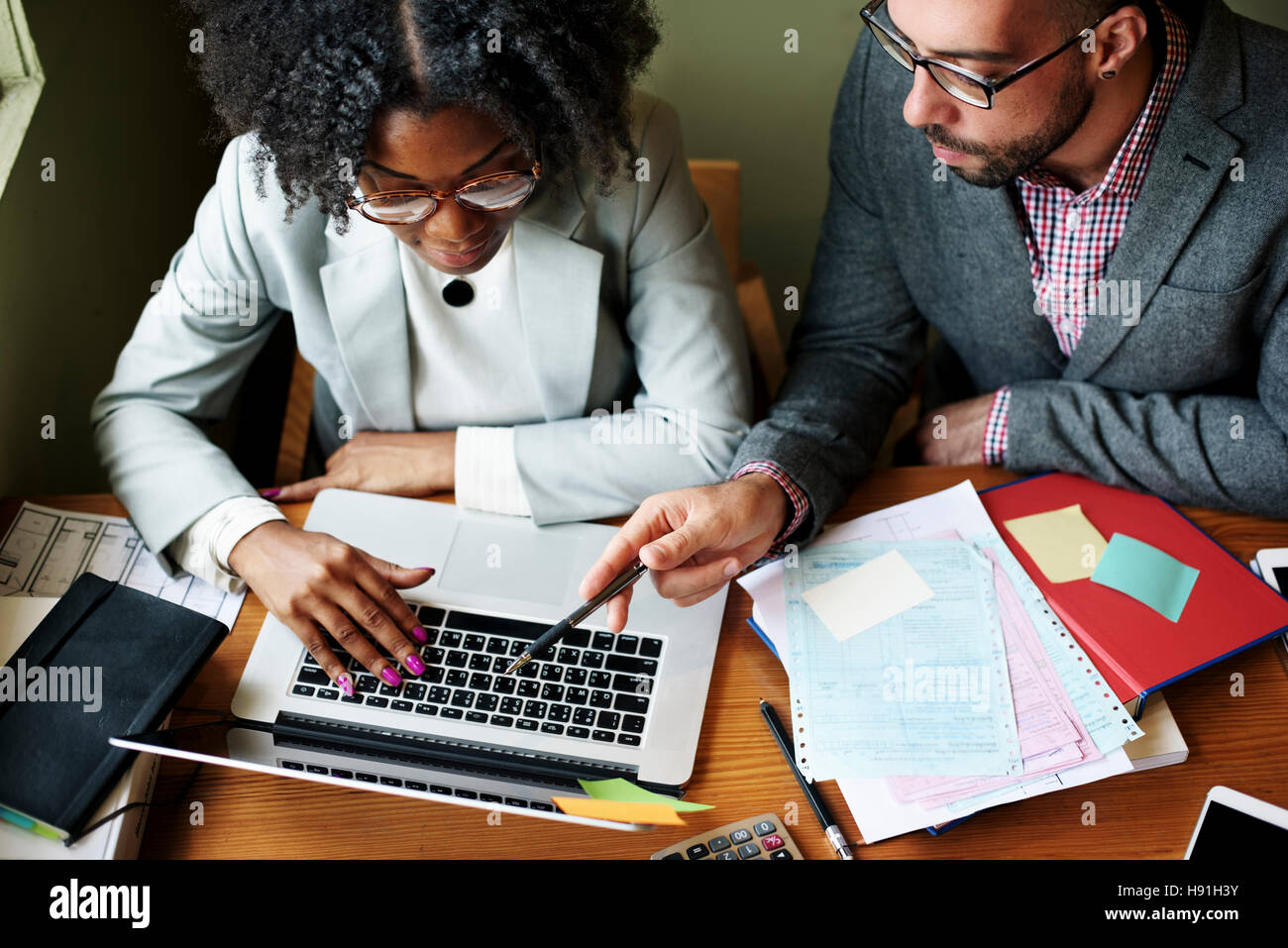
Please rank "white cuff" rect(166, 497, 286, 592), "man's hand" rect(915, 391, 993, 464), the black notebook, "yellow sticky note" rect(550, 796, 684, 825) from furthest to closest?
"man's hand" rect(915, 391, 993, 464), "white cuff" rect(166, 497, 286, 592), the black notebook, "yellow sticky note" rect(550, 796, 684, 825)

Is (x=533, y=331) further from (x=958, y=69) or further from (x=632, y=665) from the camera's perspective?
(x=958, y=69)

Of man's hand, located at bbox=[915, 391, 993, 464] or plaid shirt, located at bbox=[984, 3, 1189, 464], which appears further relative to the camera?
man's hand, located at bbox=[915, 391, 993, 464]

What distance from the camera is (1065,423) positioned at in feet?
4.41

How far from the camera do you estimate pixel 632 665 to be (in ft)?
3.81

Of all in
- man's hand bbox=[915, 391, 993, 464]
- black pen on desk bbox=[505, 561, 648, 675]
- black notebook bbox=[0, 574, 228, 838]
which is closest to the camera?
black notebook bbox=[0, 574, 228, 838]

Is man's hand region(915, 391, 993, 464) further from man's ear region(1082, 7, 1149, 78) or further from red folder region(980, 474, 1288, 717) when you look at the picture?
man's ear region(1082, 7, 1149, 78)

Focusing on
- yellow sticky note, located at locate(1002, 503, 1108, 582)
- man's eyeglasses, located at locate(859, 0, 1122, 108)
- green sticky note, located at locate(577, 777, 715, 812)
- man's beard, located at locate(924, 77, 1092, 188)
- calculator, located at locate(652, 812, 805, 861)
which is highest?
man's eyeglasses, located at locate(859, 0, 1122, 108)

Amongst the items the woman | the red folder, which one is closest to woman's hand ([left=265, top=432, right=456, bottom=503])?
the woman

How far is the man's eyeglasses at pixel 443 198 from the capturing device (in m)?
1.07

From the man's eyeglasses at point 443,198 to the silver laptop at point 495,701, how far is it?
0.40 metres

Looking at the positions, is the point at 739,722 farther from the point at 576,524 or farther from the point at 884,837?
the point at 576,524

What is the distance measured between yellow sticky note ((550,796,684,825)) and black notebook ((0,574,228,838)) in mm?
434

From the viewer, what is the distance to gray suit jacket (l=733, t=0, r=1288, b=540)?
1212mm

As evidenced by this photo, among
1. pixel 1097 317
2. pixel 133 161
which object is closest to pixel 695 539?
pixel 1097 317
